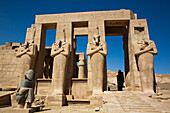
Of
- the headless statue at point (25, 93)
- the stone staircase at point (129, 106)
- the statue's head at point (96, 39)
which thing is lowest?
the stone staircase at point (129, 106)

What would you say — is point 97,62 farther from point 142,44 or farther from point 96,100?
point 142,44

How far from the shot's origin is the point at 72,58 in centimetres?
1206

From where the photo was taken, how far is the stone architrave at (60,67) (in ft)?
34.3

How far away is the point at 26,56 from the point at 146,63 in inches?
333

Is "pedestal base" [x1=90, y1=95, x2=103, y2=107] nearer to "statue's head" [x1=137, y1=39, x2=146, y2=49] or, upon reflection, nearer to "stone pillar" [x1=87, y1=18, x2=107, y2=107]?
"stone pillar" [x1=87, y1=18, x2=107, y2=107]

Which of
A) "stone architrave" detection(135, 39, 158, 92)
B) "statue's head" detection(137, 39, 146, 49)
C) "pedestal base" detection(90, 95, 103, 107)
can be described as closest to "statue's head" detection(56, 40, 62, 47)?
"pedestal base" detection(90, 95, 103, 107)

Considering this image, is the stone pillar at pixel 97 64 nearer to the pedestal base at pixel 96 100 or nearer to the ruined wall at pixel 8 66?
the pedestal base at pixel 96 100

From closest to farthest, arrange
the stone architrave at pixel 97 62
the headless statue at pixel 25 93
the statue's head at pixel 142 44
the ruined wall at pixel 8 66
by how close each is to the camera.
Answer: the headless statue at pixel 25 93
the stone architrave at pixel 97 62
the statue's head at pixel 142 44
the ruined wall at pixel 8 66

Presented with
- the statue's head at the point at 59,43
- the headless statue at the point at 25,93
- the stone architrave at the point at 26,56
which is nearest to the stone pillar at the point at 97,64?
the statue's head at the point at 59,43

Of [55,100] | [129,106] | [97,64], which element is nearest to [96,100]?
[97,64]

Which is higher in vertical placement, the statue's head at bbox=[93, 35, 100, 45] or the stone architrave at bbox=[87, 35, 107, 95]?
the statue's head at bbox=[93, 35, 100, 45]

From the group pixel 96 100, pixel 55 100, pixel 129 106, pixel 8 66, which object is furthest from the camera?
pixel 8 66

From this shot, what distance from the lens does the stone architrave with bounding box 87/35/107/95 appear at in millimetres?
10031

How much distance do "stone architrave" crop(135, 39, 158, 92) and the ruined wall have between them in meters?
9.85
